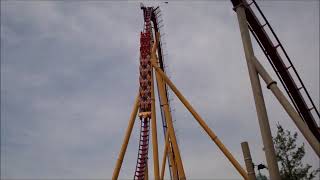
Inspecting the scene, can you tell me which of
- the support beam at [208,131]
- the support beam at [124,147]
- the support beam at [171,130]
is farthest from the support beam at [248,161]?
the support beam at [124,147]

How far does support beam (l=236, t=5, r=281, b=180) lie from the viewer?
555 centimetres

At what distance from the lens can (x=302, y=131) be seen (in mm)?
5645

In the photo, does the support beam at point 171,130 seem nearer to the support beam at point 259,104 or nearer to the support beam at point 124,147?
the support beam at point 124,147

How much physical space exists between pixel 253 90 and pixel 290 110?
2.36 ft

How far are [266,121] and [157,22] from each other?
13.7 m

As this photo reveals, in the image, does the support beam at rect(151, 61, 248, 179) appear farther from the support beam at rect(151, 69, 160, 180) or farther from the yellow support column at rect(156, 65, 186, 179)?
the support beam at rect(151, 69, 160, 180)

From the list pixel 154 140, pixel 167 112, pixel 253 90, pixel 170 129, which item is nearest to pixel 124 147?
pixel 154 140

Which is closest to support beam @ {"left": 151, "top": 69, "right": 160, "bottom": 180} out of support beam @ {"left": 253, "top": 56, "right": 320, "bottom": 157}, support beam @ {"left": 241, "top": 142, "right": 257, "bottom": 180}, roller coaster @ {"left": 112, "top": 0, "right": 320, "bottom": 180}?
roller coaster @ {"left": 112, "top": 0, "right": 320, "bottom": 180}

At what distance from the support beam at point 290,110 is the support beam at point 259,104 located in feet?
0.44

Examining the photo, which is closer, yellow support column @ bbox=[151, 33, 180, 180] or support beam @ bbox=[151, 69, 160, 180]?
support beam @ bbox=[151, 69, 160, 180]

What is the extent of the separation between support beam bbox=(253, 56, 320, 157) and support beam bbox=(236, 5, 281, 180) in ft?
0.44

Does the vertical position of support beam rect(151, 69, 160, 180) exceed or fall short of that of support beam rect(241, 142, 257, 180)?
it exceeds it

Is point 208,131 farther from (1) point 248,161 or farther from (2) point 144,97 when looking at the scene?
(1) point 248,161

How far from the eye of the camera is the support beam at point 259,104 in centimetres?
555
